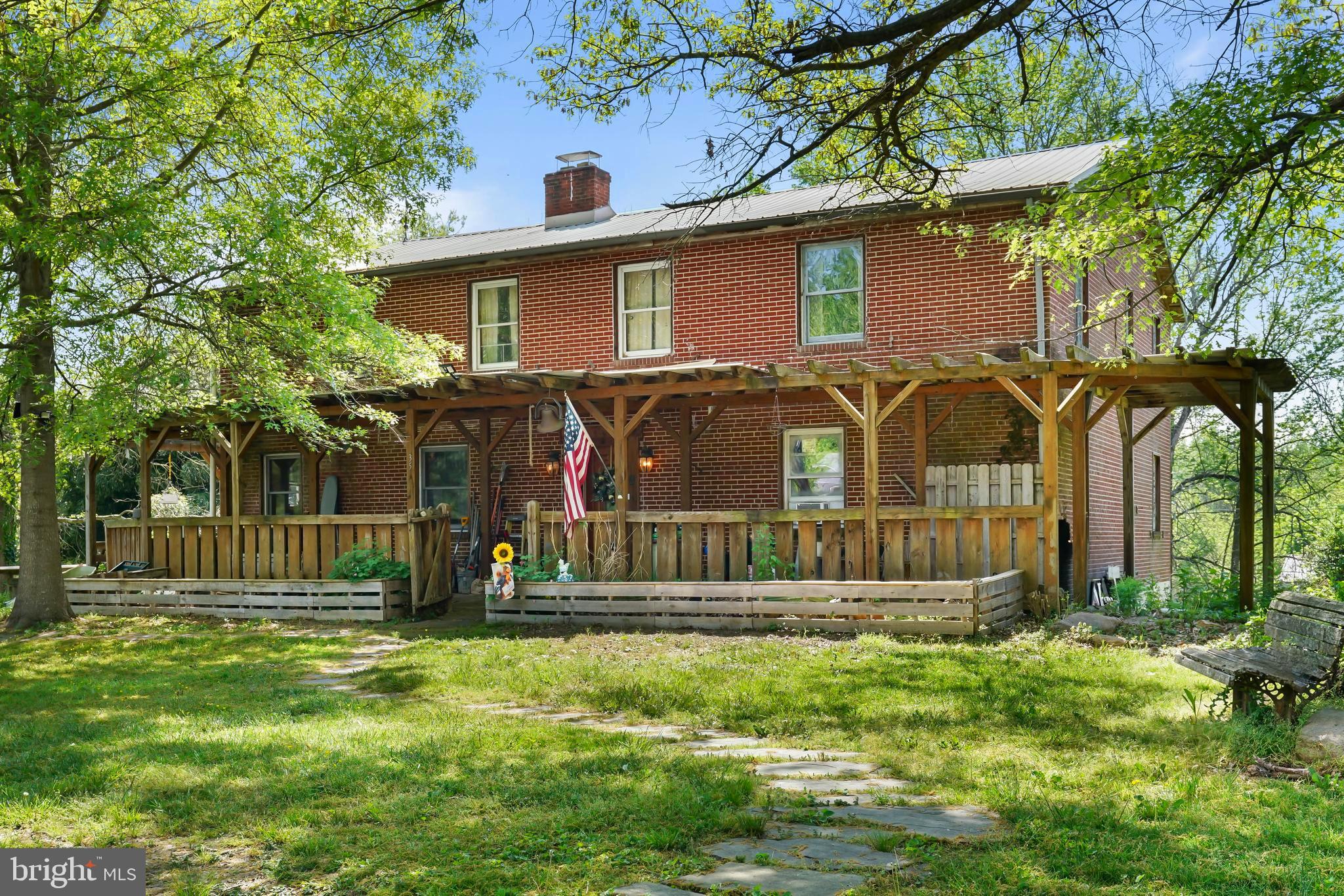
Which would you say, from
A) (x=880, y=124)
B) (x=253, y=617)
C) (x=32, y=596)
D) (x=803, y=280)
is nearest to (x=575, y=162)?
(x=803, y=280)

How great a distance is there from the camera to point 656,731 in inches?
297

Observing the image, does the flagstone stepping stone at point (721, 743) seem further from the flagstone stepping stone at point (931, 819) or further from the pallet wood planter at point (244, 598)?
the pallet wood planter at point (244, 598)

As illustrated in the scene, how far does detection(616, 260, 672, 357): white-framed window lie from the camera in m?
17.7

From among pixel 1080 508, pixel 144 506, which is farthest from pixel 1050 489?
pixel 144 506

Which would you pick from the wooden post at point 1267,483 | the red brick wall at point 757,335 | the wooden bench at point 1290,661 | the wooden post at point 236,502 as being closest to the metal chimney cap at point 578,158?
the red brick wall at point 757,335

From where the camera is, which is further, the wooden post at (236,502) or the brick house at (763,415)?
the wooden post at (236,502)

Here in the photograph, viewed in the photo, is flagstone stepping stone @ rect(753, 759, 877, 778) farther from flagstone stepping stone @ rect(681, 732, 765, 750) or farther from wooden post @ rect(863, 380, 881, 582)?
wooden post @ rect(863, 380, 881, 582)

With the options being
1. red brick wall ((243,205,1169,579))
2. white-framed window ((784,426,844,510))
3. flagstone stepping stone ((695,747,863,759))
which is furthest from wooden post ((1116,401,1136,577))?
flagstone stepping stone ((695,747,863,759))

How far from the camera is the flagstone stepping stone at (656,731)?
24.0 ft

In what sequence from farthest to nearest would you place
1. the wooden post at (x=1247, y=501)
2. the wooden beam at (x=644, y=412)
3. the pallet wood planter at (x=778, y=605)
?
the wooden beam at (x=644, y=412)
the wooden post at (x=1247, y=501)
the pallet wood planter at (x=778, y=605)

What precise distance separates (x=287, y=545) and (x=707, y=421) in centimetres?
622

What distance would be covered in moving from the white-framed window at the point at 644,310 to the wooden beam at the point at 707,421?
50.0 inches

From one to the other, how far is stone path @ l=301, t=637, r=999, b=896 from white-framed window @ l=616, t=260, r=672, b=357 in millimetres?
10729

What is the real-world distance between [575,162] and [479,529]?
6992mm
